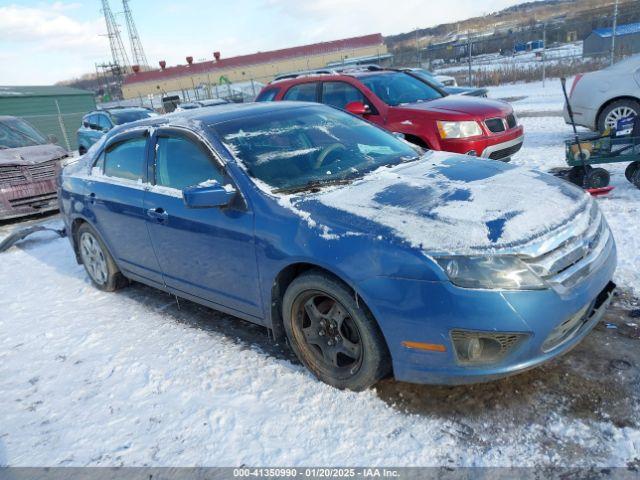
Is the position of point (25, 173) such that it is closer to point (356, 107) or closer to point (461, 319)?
point (356, 107)

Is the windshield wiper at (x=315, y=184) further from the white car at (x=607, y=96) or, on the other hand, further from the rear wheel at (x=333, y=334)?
the white car at (x=607, y=96)

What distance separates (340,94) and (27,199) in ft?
18.9

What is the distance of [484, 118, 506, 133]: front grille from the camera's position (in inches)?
258

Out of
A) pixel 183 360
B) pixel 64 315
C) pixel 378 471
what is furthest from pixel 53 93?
pixel 378 471

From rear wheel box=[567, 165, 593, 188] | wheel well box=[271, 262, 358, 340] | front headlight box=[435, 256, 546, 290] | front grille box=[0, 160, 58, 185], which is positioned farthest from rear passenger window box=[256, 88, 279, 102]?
front headlight box=[435, 256, 546, 290]

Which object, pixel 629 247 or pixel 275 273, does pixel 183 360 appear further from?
pixel 629 247

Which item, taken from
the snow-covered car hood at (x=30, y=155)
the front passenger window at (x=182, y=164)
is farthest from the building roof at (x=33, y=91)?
the front passenger window at (x=182, y=164)

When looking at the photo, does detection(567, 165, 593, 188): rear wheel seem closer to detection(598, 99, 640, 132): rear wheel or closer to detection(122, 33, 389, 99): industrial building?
detection(598, 99, 640, 132): rear wheel

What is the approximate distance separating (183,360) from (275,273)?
109cm

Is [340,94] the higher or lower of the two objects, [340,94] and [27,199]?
the higher

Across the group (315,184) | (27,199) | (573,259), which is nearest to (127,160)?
(315,184)

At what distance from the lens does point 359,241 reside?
2.58 m

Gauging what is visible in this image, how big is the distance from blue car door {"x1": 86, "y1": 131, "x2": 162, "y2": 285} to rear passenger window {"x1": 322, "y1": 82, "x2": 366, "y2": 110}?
12.6 feet

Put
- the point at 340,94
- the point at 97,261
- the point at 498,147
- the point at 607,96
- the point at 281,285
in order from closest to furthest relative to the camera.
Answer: the point at 281,285, the point at 97,261, the point at 498,147, the point at 340,94, the point at 607,96
